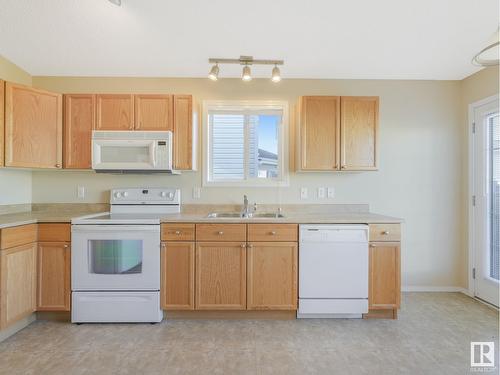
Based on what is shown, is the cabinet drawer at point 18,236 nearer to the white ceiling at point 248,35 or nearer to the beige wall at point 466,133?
the white ceiling at point 248,35

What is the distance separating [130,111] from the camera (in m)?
2.85

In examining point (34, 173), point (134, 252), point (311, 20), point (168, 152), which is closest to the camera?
point (311, 20)

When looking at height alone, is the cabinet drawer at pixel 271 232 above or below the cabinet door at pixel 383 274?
above

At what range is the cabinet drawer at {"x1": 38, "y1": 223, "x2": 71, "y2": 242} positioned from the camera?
250 cm

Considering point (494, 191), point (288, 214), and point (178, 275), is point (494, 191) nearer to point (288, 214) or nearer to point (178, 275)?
point (288, 214)

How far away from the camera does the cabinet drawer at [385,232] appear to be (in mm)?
2584

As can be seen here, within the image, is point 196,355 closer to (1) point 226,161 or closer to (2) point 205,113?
(1) point 226,161

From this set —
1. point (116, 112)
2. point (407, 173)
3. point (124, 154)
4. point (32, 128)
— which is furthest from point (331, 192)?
point (32, 128)

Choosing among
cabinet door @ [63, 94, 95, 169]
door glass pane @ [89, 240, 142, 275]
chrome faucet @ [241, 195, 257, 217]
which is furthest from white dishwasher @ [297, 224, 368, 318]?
cabinet door @ [63, 94, 95, 169]

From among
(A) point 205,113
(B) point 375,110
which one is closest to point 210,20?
(A) point 205,113

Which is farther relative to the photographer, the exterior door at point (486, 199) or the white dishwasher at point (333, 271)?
the exterior door at point (486, 199)

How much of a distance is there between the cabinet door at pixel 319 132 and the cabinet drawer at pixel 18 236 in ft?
8.38

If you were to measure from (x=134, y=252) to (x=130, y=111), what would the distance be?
1408 millimetres

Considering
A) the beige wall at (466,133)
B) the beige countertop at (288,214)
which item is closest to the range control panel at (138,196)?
the beige countertop at (288,214)
